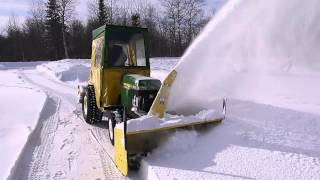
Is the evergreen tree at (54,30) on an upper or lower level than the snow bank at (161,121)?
upper

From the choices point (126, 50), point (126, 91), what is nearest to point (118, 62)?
point (126, 50)

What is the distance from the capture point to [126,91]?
8133mm

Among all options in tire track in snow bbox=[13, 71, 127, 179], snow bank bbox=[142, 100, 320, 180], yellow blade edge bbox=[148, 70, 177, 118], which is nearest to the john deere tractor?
tire track in snow bbox=[13, 71, 127, 179]

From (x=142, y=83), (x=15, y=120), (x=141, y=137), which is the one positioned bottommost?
(x=15, y=120)

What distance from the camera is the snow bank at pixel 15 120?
6.98 metres

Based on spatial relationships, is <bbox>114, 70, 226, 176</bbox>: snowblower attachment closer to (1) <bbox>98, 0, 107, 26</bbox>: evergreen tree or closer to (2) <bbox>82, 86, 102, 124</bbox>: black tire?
(2) <bbox>82, 86, 102, 124</bbox>: black tire

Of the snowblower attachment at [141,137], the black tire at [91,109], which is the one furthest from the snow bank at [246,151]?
the black tire at [91,109]

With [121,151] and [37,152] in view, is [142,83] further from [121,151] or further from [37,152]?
[37,152]

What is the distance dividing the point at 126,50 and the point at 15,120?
128 inches

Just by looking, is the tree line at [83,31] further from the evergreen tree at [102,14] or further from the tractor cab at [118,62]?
the tractor cab at [118,62]

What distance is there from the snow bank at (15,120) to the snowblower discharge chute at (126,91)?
1464mm

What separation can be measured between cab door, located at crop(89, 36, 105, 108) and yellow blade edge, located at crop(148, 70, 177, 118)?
230cm

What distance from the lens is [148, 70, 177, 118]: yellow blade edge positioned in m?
6.66

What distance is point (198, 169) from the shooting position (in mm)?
5613
